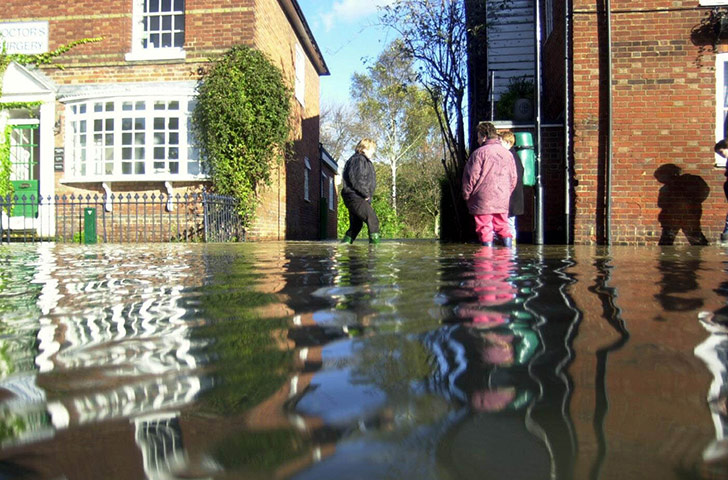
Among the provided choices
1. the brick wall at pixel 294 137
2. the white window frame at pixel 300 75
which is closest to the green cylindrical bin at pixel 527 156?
the brick wall at pixel 294 137

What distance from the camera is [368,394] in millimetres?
596

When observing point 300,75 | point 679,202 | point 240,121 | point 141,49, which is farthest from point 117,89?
point 679,202

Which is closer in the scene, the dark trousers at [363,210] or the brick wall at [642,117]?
the brick wall at [642,117]

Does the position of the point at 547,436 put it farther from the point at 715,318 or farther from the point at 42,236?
the point at 42,236

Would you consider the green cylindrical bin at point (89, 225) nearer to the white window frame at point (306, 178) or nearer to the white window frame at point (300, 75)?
the white window frame at point (300, 75)

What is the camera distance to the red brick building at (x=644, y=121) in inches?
332

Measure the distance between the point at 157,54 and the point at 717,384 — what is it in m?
13.6

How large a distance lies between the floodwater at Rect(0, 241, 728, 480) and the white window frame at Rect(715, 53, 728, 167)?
8.43 m

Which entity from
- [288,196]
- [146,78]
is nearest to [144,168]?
Answer: [146,78]

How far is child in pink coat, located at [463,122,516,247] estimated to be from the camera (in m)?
6.64

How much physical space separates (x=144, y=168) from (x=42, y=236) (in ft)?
7.95

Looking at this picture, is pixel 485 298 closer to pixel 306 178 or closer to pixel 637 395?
pixel 637 395

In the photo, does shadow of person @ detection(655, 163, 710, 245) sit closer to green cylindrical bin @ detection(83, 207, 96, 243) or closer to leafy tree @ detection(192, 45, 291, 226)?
leafy tree @ detection(192, 45, 291, 226)

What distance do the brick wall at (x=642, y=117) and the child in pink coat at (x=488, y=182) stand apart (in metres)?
2.44
